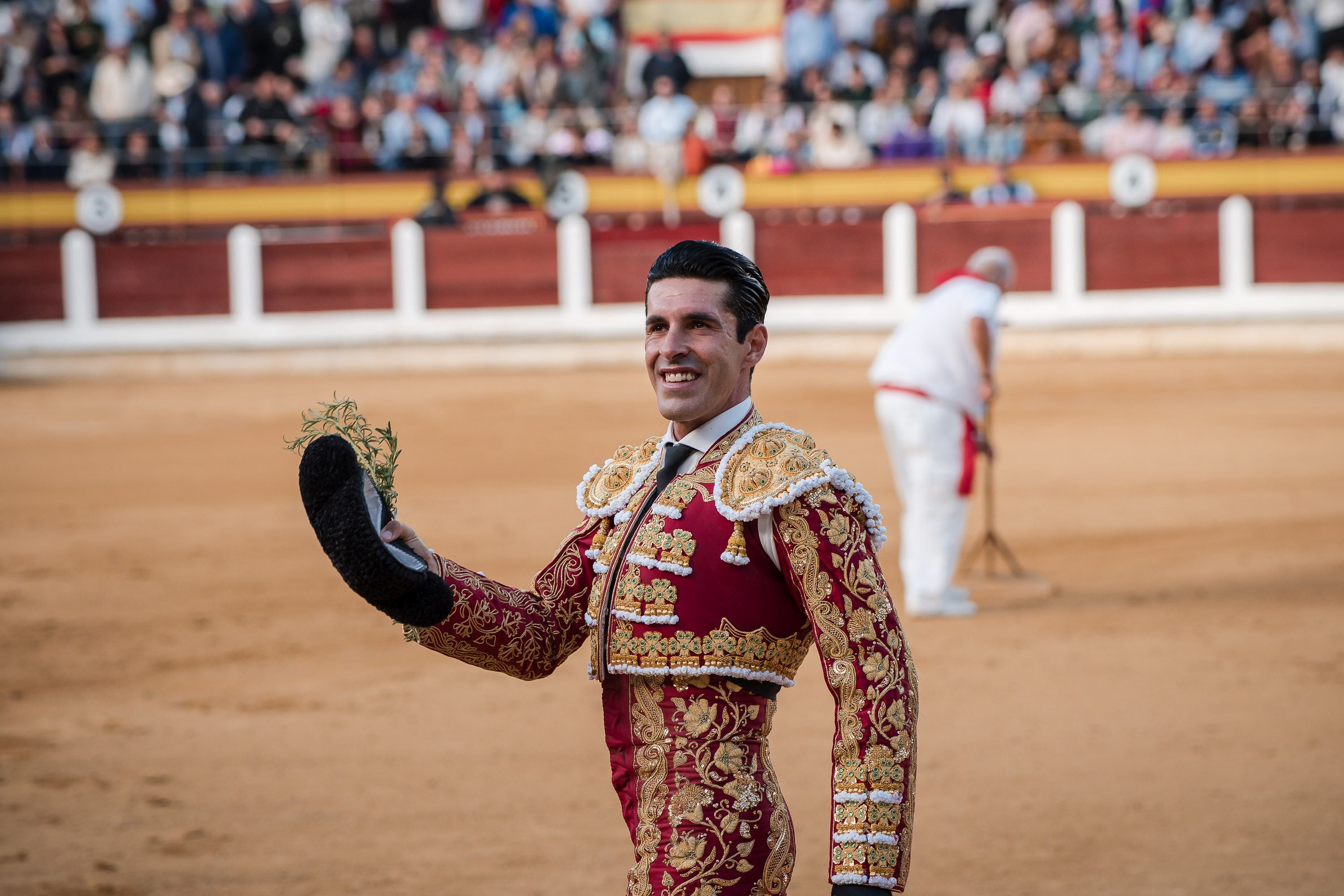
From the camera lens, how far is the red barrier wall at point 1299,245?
1430cm

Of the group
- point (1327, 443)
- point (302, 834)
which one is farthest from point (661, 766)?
point (1327, 443)

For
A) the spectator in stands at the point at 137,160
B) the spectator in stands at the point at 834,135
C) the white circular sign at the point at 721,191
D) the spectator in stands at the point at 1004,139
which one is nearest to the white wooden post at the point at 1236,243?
the spectator in stands at the point at 1004,139

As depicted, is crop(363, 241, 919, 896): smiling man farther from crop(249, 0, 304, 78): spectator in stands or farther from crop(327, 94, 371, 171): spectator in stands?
crop(249, 0, 304, 78): spectator in stands

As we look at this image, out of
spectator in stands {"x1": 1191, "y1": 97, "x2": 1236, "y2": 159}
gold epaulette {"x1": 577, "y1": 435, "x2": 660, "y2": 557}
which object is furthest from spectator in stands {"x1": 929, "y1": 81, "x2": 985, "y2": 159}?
gold epaulette {"x1": 577, "y1": 435, "x2": 660, "y2": 557}

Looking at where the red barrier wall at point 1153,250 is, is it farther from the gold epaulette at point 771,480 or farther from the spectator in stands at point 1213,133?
the gold epaulette at point 771,480

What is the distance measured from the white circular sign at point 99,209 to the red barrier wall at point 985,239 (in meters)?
6.96

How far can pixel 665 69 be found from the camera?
14.8 m

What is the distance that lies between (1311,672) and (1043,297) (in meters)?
9.81

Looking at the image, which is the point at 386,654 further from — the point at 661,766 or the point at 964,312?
the point at 661,766

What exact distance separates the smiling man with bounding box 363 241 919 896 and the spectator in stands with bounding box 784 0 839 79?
13907 millimetres

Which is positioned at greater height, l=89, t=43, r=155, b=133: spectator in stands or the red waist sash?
l=89, t=43, r=155, b=133: spectator in stands

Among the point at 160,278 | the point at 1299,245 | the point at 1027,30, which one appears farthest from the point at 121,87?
the point at 1299,245

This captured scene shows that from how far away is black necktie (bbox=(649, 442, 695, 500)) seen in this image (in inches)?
72.2

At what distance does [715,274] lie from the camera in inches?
69.1
